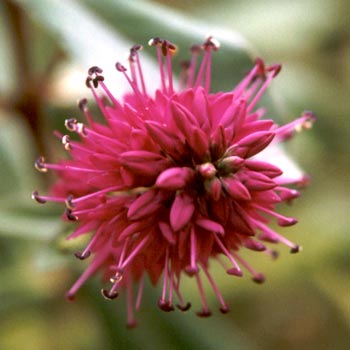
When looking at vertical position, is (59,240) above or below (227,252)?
below

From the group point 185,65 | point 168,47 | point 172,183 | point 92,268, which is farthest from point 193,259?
point 185,65

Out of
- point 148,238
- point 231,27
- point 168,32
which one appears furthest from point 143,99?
point 231,27

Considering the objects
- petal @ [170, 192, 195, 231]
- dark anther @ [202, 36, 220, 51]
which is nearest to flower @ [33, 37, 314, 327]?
petal @ [170, 192, 195, 231]

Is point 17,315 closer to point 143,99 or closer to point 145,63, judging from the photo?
point 145,63

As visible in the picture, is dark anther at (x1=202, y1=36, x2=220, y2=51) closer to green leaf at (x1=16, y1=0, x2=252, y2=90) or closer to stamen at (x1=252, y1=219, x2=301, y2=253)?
green leaf at (x1=16, y1=0, x2=252, y2=90)

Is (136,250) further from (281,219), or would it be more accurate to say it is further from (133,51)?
(133,51)

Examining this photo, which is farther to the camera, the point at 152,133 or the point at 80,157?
the point at 80,157
